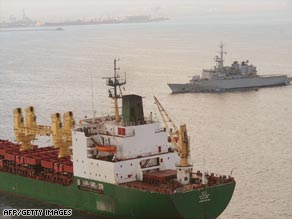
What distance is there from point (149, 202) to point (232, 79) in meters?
56.9

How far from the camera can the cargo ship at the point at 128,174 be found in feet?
95.1

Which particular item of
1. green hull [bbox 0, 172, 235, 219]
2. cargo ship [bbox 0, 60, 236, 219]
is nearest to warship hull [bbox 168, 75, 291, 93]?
cargo ship [bbox 0, 60, 236, 219]

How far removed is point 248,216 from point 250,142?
Answer: 1627 centimetres

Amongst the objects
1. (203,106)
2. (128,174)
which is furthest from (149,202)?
(203,106)

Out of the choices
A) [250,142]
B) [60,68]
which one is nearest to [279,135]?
[250,142]

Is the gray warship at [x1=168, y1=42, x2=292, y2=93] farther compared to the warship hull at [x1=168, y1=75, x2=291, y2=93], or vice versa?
the gray warship at [x1=168, y1=42, x2=292, y2=93]

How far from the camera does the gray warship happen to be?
8219 centimetres

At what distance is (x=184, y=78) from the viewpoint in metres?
92.1

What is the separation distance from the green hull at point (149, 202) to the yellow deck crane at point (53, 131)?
9.90 feet

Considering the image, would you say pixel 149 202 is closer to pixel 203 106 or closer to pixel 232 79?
pixel 203 106

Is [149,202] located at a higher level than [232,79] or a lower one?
lower

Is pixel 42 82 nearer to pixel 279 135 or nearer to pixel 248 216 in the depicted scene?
pixel 279 135

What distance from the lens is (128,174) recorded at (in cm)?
3064

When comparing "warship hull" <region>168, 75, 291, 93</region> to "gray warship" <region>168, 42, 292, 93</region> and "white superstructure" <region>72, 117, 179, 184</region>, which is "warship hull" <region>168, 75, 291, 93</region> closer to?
"gray warship" <region>168, 42, 292, 93</region>
